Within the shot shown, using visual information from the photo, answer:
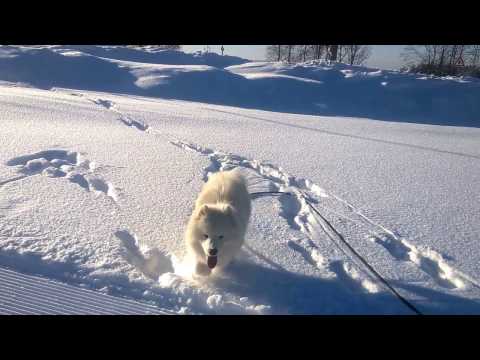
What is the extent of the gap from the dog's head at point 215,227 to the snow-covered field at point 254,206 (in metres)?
A: 0.24

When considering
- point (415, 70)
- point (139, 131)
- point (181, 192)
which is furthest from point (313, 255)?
point (415, 70)

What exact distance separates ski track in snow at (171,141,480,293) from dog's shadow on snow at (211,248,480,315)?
125mm

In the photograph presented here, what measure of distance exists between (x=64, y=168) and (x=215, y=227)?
220cm

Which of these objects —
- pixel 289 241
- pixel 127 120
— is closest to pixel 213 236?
pixel 289 241

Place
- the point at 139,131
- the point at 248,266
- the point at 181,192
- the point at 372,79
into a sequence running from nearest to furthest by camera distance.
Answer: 1. the point at 248,266
2. the point at 181,192
3. the point at 139,131
4. the point at 372,79

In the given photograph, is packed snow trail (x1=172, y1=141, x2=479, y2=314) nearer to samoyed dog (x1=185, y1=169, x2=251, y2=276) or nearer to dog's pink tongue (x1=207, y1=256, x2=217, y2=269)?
samoyed dog (x1=185, y1=169, x2=251, y2=276)

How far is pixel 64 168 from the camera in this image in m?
3.40

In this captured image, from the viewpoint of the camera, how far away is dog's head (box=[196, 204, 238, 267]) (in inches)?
84.8

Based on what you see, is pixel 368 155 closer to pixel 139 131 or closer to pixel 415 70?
pixel 139 131

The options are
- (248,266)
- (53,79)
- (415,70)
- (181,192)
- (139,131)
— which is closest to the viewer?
(248,266)

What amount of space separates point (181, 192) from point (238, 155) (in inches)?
60.1

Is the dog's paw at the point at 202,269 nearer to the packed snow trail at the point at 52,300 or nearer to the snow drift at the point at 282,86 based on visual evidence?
the packed snow trail at the point at 52,300

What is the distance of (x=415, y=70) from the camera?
15773 millimetres

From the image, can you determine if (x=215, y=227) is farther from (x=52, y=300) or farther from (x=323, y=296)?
(x=52, y=300)
